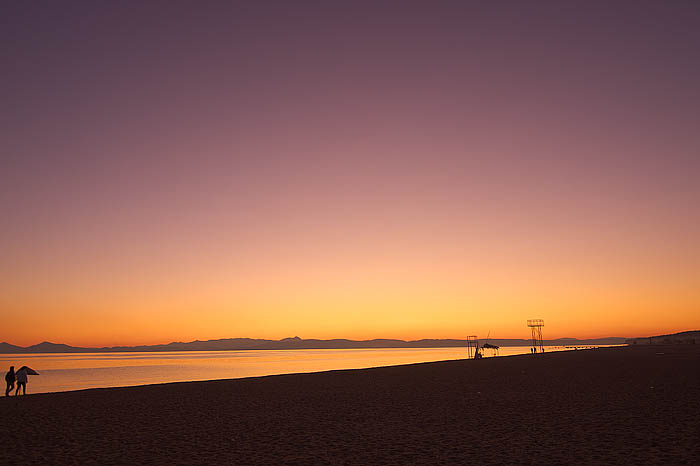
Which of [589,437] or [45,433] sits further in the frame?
[45,433]

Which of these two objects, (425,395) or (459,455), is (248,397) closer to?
(425,395)

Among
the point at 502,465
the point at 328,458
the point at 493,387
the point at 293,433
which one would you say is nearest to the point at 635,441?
the point at 502,465

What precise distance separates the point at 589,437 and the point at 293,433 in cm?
908

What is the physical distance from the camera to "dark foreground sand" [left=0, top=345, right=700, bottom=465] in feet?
43.2

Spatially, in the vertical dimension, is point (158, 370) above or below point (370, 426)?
below

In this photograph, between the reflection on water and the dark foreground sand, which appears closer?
the dark foreground sand

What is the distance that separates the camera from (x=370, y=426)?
707 inches

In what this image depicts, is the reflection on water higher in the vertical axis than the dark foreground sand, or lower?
lower

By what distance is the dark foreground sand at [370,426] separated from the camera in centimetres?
1316

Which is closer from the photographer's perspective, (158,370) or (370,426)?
(370,426)

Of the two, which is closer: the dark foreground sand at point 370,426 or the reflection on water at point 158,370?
the dark foreground sand at point 370,426

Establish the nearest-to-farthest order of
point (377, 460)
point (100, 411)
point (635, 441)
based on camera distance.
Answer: point (377, 460) < point (635, 441) < point (100, 411)

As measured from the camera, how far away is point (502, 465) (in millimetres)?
11766

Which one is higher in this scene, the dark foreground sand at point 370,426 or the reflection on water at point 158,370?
the dark foreground sand at point 370,426
